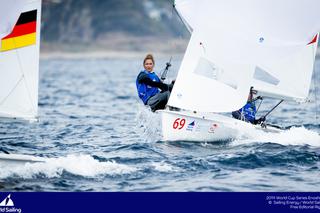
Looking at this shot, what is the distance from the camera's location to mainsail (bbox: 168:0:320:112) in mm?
8945

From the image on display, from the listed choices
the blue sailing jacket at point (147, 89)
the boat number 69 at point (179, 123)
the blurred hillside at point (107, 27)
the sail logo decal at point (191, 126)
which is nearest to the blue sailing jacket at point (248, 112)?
the sail logo decal at point (191, 126)

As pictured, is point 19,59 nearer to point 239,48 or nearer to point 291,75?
point 239,48

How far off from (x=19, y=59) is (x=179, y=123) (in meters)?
2.65

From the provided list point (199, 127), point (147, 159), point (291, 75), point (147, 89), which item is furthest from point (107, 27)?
point (147, 159)

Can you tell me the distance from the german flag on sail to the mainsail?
8.36 feet

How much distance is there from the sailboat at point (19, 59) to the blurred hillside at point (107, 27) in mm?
58745

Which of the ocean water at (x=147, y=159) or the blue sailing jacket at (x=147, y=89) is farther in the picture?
the blue sailing jacket at (x=147, y=89)

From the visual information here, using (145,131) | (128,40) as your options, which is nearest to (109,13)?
(128,40)

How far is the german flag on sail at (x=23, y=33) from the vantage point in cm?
698

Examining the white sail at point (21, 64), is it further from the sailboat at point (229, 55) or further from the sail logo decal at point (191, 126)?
the sail logo decal at point (191, 126)
